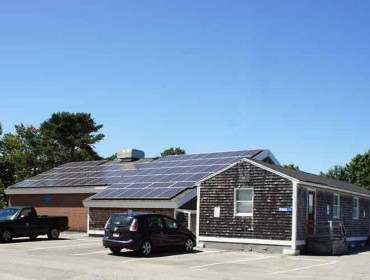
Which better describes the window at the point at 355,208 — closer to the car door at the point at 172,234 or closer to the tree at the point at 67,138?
the car door at the point at 172,234

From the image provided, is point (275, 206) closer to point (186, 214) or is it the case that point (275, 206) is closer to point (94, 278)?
point (186, 214)

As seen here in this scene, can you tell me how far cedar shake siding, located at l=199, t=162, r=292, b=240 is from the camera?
22.2 metres

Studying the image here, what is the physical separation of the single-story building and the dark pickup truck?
2.86 meters

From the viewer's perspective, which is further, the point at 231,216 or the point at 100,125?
the point at 100,125

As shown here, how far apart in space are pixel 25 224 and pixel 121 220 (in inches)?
333

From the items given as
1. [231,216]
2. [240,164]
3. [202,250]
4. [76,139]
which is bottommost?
[202,250]

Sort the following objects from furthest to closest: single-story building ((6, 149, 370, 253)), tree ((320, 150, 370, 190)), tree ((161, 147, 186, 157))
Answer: tree ((161, 147, 186, 157))
tree ((320, 150, 370, 190))
single-story building ((6, 149, 370, 253))

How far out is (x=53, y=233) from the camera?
2706cm

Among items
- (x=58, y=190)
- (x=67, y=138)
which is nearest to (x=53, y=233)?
(x=58, y=190)

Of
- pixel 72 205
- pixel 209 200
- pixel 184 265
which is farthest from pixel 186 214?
pixel 72 205

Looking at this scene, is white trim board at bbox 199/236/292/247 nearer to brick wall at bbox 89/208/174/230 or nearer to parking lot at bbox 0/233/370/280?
parking lot at bbox 0/233/370/280

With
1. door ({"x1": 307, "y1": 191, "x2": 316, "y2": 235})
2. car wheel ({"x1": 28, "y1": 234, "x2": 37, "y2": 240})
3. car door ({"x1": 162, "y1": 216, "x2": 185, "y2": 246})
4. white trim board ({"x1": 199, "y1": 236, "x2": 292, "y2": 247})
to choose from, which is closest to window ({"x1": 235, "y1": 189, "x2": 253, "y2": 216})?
white trim board ({"x1": 199, "y1": 236, "x2": 292, "y2": 247})

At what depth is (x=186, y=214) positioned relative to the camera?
85.4ft

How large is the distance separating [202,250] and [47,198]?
17819 mm
